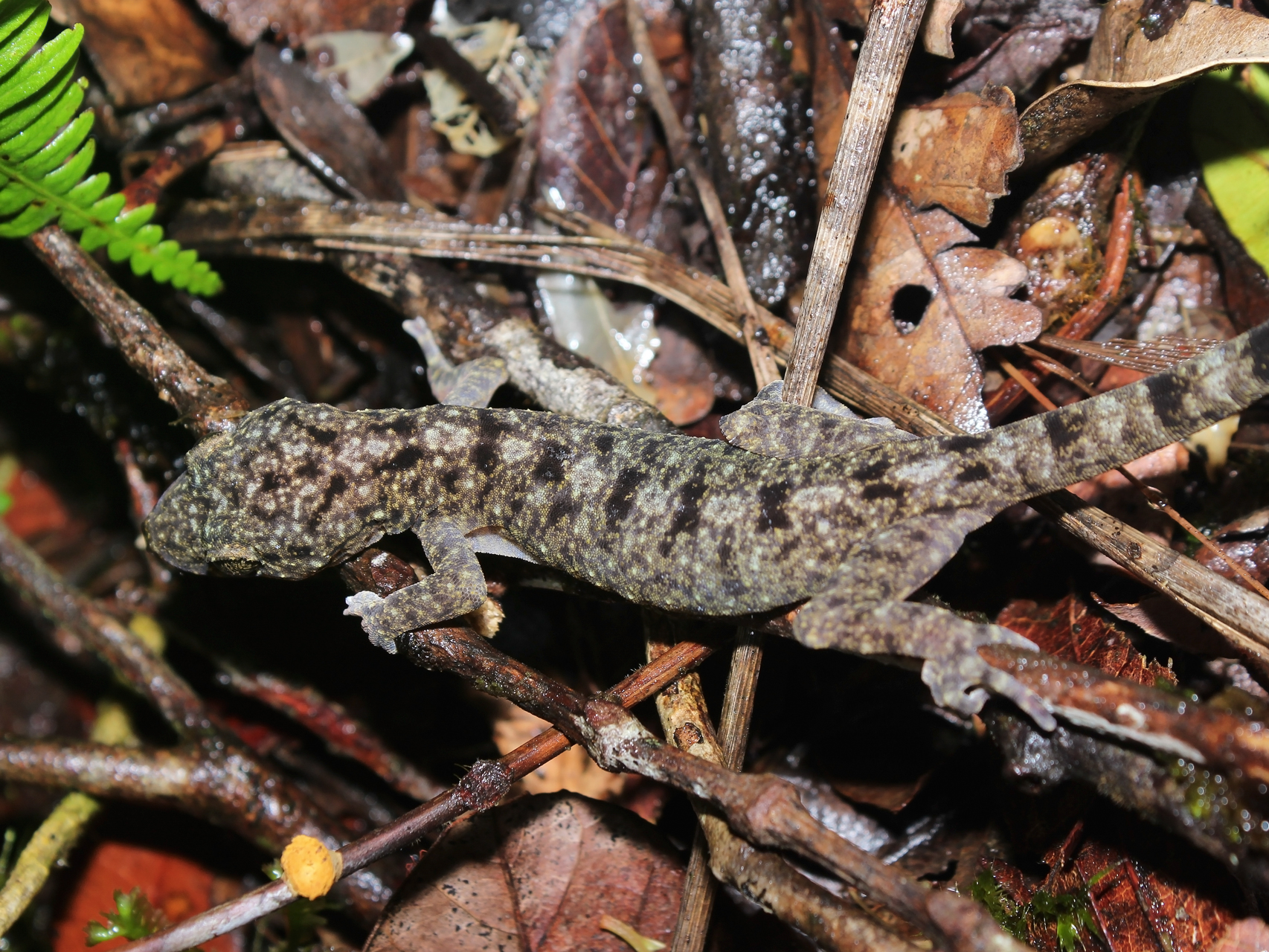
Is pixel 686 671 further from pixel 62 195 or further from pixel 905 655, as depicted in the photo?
pixel 62 195

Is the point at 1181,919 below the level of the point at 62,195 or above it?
below

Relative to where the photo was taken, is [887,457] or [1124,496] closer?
[887,457]

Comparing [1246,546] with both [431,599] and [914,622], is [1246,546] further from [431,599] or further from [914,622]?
[431,599]

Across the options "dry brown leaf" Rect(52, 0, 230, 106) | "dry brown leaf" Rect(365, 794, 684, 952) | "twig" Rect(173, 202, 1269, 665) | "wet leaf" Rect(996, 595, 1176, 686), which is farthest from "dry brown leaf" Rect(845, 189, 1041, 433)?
"dry brown leaf" Rect(52, 0, 230, 106)

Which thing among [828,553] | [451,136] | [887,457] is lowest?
[828,553]

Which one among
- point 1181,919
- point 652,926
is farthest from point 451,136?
point 1181,919

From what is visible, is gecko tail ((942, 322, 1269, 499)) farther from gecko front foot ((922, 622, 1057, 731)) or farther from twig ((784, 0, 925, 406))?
twig ((784, 0, 925, 406))
